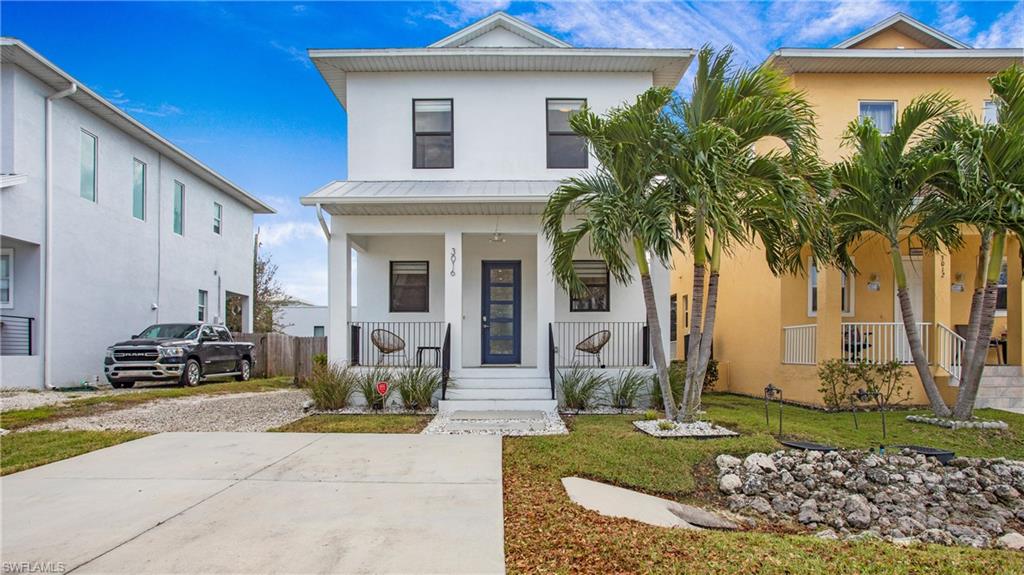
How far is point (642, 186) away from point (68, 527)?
7406 millimetres

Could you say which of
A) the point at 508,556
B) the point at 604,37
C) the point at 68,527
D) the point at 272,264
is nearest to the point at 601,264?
the point at 604,37

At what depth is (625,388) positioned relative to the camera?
10523 millimetres

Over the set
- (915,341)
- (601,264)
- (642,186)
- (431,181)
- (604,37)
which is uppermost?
(604,37)

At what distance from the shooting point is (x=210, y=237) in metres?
21.5

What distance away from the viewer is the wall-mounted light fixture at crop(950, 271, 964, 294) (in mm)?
13328

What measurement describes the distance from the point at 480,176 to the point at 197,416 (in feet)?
23.2

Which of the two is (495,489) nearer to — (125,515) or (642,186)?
(125,515)

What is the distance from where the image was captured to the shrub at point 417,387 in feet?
33.7

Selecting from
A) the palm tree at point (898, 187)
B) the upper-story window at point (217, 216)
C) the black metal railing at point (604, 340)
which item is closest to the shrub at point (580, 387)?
the black metal railing at point (604, 340)

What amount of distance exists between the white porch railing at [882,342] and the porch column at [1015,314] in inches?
74.7

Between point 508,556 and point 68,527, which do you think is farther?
Answer: point 68,527

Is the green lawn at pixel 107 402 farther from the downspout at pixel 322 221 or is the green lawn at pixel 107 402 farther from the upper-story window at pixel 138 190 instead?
the upper-story window at pixel 138 190

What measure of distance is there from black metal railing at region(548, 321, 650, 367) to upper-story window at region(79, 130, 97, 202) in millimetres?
12570

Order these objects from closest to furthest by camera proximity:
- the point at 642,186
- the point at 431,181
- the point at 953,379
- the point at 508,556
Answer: the point at 508,556, the point at 642,186, the point at 953,379, the point at 431,181
